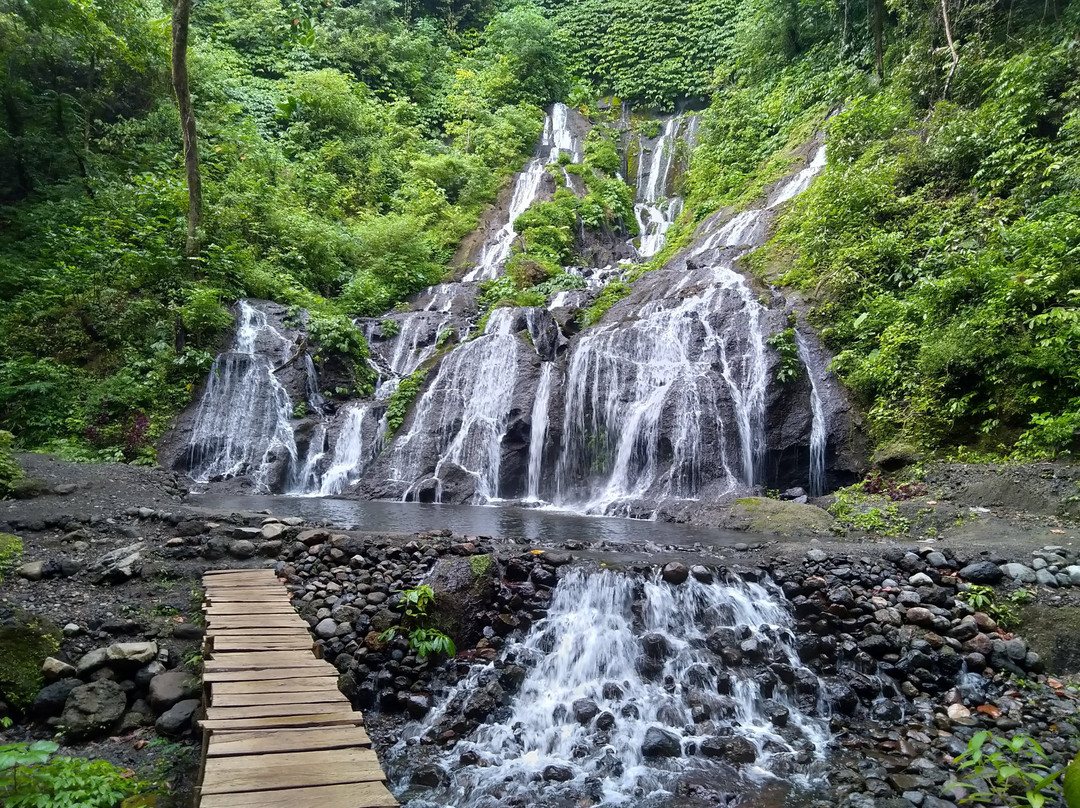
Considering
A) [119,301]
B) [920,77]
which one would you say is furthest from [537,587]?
[920,77]

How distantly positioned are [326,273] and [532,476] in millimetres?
11212

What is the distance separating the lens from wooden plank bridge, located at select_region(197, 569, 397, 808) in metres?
2.93

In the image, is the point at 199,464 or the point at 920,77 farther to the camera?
the point at 920,77

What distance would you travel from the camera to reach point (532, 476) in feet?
44.2

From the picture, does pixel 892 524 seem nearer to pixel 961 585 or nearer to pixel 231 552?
pixel 961 585

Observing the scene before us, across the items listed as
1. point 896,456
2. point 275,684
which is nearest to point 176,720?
point 275,684

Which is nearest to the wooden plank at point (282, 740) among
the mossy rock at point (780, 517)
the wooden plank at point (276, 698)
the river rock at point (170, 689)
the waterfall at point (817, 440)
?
the wooden plank at point (276, 698)

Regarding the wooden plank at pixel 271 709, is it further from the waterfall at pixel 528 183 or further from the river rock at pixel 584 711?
the waterfall at pixel 528 183

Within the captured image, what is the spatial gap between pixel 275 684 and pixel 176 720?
3.45 ft

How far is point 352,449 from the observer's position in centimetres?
1438

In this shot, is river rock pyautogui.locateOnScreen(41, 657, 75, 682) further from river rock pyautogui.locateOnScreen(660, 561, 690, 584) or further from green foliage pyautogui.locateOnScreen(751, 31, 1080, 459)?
green foliage pyautogui.locateOnScreen(751, 31, 1080, 459)

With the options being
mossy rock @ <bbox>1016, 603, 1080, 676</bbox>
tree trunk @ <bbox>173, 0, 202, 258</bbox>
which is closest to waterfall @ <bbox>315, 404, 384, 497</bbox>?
tree trunk @ <bbox>173, 0, 202, 258</bbox>

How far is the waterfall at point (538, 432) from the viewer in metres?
13.4

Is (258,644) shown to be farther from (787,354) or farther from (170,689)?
(787,354)
